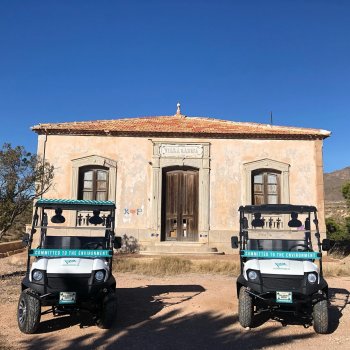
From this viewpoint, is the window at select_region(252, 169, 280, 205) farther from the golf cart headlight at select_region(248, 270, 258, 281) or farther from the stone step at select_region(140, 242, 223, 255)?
the golf cart headlight at select_region(248, 270, 258, 281)

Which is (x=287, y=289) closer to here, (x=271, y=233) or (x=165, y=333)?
(x=271, y=233)

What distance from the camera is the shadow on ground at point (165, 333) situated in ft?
17.1

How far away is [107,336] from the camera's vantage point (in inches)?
218

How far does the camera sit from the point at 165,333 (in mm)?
5762

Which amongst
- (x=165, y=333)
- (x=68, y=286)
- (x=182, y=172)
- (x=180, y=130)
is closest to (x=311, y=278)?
(x=165, y=333)

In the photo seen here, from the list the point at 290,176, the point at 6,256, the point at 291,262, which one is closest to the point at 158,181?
the point at 290,176

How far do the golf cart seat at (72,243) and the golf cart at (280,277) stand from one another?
2.36 metres

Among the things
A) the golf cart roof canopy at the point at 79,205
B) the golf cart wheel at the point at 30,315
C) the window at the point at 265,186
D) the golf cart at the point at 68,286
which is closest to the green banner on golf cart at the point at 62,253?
the golf cart at the point at 68,286

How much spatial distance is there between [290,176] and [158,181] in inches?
202

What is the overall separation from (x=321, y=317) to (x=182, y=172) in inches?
403

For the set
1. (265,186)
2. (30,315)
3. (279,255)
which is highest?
(265,186)

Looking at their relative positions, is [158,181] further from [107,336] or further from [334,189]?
[334,189]

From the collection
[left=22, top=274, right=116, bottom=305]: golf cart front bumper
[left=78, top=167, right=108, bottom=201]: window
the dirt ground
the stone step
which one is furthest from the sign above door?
[left=22, top=274, right=116, bottom=305]: golf cart front bumper

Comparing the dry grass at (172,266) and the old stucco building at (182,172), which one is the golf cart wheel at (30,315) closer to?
the dry grass at (172,266)
